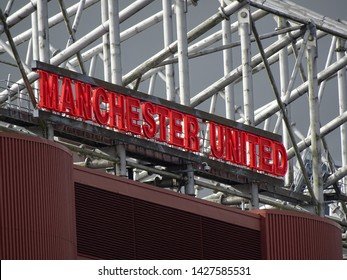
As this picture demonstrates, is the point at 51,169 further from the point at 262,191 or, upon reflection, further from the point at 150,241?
the point at 262,191

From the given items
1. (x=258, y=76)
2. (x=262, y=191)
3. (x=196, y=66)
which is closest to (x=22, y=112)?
(x=262, y=191)

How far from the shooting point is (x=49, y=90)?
63.0 metres

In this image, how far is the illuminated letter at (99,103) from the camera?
2544 inches

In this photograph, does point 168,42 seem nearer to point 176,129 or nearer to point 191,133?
point 191,133

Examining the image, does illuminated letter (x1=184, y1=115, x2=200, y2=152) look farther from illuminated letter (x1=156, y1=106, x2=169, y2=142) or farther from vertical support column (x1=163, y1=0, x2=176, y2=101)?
vertical support column (x1=163, y1=0, x2=176, y2=101)

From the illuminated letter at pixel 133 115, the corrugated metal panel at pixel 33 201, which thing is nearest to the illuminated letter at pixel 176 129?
the illuminated letter at pixel 133 115

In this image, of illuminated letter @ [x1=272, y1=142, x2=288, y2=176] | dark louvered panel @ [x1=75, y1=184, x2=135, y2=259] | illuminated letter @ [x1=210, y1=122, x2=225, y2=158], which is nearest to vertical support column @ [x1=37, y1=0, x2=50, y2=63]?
illuminated letter @ [x1=210, y1=122, x2=225, y2=158]

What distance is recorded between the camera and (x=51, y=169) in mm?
54219

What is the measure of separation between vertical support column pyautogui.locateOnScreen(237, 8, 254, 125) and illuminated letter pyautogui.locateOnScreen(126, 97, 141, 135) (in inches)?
312

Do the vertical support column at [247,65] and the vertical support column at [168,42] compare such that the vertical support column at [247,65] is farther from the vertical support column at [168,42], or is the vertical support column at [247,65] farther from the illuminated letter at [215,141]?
the illuminated letter at [215,141]

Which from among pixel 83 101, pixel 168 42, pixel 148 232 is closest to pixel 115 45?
pixel 83 101

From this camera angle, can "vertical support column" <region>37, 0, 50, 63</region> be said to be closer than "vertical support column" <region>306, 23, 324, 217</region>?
Yes

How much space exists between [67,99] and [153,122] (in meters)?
4.61

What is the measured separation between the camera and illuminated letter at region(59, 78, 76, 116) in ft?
207
